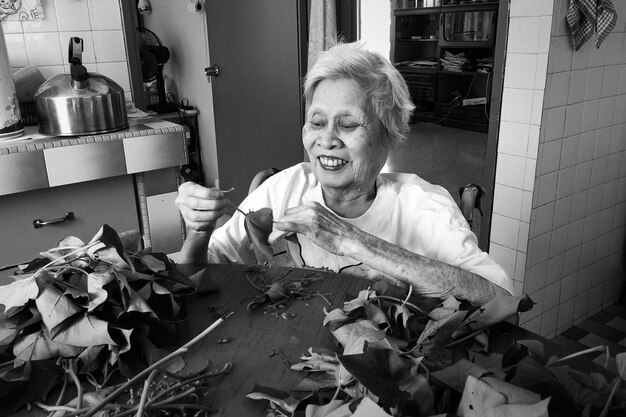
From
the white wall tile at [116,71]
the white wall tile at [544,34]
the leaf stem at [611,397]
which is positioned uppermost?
the white wall tile at [544,34]

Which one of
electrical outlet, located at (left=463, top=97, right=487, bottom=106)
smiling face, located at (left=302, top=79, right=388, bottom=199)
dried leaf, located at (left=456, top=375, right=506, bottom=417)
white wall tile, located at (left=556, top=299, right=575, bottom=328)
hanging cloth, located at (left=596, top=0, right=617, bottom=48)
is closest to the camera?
dried leaf, located at (left=456, top=375, right=506, bottom=417)

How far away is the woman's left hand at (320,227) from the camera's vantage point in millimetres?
1343

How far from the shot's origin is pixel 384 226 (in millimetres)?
1647

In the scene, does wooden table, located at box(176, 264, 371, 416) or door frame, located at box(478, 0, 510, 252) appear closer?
wooden table, located at box(176, 264, 371, 416)

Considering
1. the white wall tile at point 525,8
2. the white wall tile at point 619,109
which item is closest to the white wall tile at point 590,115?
the white wall tile at point 619,109

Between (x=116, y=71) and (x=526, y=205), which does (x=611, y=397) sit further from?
(x=116, y=71)

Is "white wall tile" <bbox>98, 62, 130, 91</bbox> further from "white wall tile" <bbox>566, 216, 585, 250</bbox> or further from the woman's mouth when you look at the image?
"white wall tile" <bbox>566, 216, 585, 250</bbox>

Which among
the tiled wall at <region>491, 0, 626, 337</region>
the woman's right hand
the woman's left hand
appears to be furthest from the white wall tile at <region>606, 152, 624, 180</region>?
the woman's right hand

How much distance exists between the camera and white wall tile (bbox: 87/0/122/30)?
2.68 meters

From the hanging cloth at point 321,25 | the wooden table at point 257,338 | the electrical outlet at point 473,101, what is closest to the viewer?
the wooden table at point 257,338

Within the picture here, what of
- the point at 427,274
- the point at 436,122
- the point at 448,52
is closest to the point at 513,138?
the point at 427,274

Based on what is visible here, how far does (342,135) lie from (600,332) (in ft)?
6.92

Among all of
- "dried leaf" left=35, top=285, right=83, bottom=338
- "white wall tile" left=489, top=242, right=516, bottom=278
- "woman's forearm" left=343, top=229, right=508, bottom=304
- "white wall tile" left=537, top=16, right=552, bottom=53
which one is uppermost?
"white wall tile" left=537, top=16, right=552, bottom=53

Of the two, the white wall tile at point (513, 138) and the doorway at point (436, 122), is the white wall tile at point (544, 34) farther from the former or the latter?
the doorway at point (436, 122)
